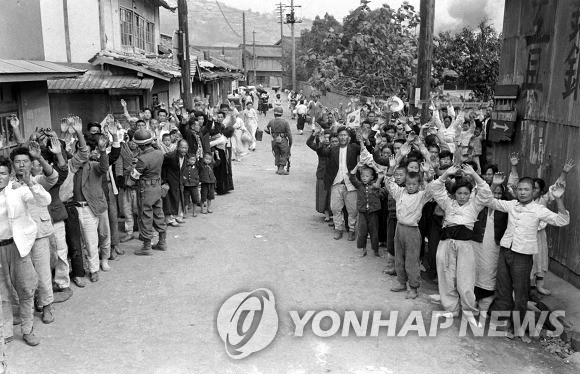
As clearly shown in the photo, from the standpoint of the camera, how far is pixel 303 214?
33.5ft

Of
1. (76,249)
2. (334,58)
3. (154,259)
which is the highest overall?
(334,58)

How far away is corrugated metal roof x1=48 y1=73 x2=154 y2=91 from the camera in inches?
502

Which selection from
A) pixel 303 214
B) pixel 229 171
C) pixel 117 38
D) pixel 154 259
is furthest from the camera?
pixel 117 38

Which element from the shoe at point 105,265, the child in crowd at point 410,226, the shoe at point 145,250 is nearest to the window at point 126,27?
the shoe at point 145,250

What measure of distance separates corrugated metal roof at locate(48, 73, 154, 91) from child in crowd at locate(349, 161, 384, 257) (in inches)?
301

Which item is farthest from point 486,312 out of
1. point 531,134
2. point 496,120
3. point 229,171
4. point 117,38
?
point 117,38

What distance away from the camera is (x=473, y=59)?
65.8ft

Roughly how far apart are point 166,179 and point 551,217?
5989 millimetres

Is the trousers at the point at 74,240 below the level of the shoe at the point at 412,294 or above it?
above

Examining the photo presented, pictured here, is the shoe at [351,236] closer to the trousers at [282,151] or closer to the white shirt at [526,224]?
the white shirt at [526,224]

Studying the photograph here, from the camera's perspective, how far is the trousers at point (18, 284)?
496 cm

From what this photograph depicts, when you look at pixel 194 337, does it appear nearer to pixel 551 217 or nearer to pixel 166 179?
pixel 551 217

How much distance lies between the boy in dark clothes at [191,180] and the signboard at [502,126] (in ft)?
16.4

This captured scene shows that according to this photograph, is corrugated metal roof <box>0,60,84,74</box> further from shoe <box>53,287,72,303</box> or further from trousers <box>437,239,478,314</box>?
trousers <box>437,239,478,314</box>
